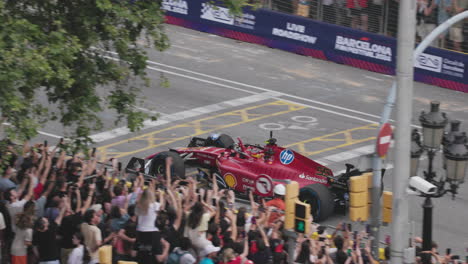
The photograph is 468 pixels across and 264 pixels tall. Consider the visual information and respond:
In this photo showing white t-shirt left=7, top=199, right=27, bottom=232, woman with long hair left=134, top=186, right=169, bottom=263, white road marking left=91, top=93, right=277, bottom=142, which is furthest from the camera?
white road marking left=91, top=93, right=277, bottom=142

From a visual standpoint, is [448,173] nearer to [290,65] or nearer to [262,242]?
[262,242]

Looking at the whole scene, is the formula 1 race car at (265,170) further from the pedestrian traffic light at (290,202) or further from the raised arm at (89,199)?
the pedestrian traffic light at (290,202)

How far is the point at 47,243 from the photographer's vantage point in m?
14.9

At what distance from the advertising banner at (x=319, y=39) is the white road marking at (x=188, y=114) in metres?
2.58

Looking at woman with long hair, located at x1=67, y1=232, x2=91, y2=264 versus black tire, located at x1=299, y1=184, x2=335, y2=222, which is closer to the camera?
woman with long hair, located at x1=67, y1=232, x2=91, y2=264

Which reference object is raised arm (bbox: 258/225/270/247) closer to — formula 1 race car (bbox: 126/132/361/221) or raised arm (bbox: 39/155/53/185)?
raised arm (bbox: 39/155/53/185)

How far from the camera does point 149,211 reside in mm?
15266

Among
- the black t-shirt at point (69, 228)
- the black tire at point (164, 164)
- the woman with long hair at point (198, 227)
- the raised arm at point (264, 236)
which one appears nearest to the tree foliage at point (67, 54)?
the black t-shirt at point (69, 228)

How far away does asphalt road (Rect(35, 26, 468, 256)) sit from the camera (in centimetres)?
2548

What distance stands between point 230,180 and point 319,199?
2.25 metres

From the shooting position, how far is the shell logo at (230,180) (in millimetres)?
21516

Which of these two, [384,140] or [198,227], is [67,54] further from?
[384,140]

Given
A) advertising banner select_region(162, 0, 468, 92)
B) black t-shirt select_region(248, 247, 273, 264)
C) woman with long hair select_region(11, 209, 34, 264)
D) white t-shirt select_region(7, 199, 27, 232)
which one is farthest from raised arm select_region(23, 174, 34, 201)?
advertising banner select_region(162, 0, 468, 92)

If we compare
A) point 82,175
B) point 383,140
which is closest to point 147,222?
point 82,175
